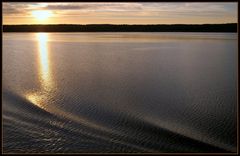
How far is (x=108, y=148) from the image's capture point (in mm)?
5383

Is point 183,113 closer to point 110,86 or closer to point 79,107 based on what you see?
point 79,107

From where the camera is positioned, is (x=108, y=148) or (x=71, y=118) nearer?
(x=108, y=148)

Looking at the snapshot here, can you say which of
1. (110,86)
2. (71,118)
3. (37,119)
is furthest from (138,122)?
(110,86)

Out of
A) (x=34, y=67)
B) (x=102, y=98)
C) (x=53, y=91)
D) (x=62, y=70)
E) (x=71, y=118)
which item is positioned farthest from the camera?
(x=34, y=67)

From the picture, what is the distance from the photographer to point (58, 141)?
562cm

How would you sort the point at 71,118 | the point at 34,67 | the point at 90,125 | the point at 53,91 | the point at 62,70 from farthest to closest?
the point at 34,67
the point at 62,70
the point at 53,91
the point at 71,118
the point at 90,125

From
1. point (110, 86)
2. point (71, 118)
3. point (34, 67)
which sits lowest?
point (34, 67)

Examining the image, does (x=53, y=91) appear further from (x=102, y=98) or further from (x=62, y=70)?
(x=62, y=70)

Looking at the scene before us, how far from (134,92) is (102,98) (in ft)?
3.13

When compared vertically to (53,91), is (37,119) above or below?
above

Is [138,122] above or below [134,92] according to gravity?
above

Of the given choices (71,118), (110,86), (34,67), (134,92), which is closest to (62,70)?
(34,67)

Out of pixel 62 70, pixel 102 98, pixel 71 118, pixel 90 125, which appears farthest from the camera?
pixel 62 70

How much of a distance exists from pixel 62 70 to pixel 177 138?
7.80m
